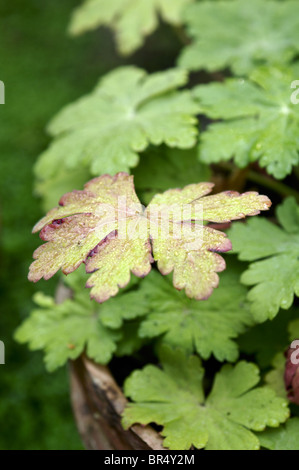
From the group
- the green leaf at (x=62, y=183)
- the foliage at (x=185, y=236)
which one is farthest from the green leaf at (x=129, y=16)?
the green leaf at (x=62, y=183)

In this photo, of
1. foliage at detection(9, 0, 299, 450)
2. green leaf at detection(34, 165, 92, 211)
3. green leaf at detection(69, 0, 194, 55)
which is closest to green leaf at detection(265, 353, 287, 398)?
foliage at detection(9, 0, 299, 450)

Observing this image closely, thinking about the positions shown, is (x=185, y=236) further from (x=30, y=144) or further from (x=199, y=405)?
(x=30, y=144)

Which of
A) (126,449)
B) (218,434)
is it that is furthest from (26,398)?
(218,434)

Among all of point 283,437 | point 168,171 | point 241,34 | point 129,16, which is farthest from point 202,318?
point 129,16

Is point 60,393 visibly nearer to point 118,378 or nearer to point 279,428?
point 118,378

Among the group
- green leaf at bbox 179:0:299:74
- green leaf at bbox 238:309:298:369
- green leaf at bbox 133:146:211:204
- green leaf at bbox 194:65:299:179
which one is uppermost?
green leaf at bbox 179:0:299:74

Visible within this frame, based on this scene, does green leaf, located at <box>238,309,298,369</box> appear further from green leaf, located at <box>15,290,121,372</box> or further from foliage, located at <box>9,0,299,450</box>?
green leaf, located at <box>15,290,121,372</box>
